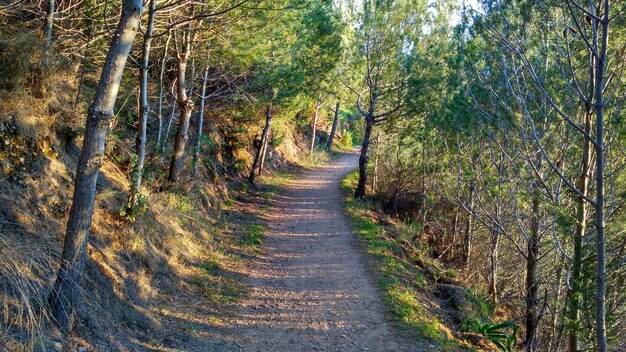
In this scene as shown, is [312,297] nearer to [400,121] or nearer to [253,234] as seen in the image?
[253,234]

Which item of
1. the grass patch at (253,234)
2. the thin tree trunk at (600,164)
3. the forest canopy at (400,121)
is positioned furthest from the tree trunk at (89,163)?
the grass patch at (253,234)

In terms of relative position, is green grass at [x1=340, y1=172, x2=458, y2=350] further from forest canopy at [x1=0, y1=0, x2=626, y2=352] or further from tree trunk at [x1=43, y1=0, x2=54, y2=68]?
tree trunk at [x1=43, y1=0, x2=54, y2=68]

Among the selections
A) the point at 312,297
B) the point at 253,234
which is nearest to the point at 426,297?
the point at 312,297

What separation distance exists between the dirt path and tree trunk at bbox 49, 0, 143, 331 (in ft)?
8.81

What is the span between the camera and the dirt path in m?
6.72

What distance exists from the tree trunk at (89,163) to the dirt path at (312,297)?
2.69 meters

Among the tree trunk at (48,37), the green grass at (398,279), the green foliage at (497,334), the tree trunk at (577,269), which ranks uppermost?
the tree trunk at (48,37)

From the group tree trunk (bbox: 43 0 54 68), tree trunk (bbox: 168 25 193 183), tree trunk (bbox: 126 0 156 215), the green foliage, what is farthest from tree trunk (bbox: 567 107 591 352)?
tree trunk (bbox: 168 25 193 183)

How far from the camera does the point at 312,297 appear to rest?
823 cm

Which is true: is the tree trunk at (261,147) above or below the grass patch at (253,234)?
above

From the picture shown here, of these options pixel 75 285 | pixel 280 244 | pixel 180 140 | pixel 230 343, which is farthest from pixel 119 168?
pixel 75 285

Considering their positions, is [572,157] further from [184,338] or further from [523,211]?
[184,338]

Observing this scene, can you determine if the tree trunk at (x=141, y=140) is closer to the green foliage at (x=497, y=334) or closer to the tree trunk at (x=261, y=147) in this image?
the green foliage at (x=497, y=334)

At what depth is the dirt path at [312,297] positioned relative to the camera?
265 inches
